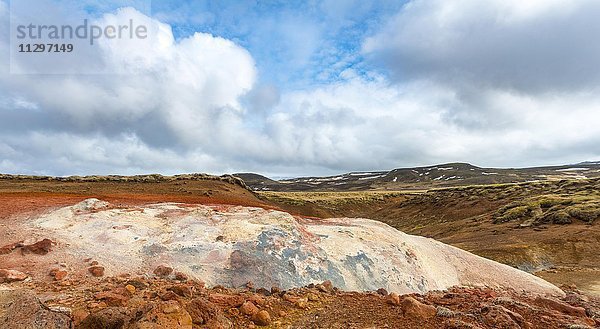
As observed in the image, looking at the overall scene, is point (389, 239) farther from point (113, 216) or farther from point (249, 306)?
point (113, 216)

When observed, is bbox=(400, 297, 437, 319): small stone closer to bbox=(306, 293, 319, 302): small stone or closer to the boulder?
bbox=(306, 293, 319, 302): small stone

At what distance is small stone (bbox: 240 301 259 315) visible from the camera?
26.0 ft

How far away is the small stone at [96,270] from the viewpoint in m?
9.99

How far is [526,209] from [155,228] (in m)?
47.5

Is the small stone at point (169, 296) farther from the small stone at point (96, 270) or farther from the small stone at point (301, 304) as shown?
the small stone at point (96, 270)

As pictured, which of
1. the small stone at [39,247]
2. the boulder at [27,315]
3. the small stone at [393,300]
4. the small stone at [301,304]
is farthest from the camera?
the small stone at [39,247]

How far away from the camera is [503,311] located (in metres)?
8.51

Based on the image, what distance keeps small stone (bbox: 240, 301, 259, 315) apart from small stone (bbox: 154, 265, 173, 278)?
3.62 metres

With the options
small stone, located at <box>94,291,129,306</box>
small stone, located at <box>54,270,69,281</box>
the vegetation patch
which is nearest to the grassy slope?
the vegetation patch

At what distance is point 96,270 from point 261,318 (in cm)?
536

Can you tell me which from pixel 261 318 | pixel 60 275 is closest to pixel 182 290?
pixel 261 318

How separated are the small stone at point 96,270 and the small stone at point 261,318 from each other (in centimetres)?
504

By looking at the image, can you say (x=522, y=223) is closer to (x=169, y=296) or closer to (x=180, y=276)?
(x=180, y=276)

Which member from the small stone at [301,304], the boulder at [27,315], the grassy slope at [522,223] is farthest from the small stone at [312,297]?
the grassy slope at [522,223]
